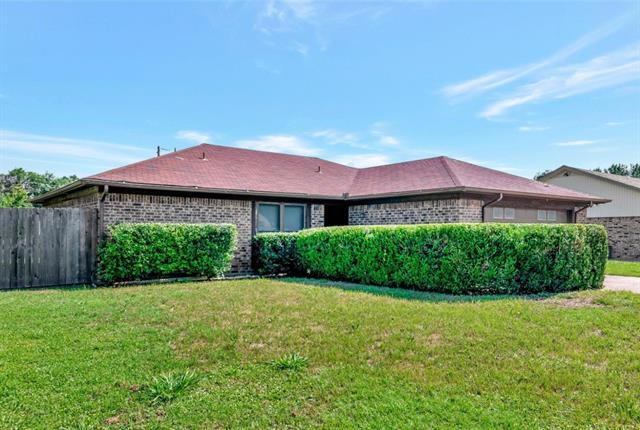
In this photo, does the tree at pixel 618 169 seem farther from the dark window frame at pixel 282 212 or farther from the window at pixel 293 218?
the window at pixel 293 218

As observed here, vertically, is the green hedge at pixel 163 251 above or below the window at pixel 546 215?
below

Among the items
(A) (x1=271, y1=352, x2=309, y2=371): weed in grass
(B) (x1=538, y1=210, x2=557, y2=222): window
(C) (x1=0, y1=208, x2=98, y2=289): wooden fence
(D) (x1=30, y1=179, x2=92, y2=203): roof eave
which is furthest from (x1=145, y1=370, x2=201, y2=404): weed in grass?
(B) (x1=538, y1=210, x2=557, y2=222): window

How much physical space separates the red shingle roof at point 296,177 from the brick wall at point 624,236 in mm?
8593

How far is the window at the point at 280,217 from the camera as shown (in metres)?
14.4

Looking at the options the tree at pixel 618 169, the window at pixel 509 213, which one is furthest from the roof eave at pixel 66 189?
the tree at pixel 618 169

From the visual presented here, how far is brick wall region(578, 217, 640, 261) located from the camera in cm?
2202

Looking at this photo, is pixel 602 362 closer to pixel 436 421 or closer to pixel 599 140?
pixel 436 421

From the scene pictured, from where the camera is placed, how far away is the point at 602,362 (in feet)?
15.4

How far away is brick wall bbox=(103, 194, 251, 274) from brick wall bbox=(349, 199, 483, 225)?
455 cm

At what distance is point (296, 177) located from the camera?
1652 centimetres

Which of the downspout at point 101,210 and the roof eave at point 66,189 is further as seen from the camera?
the roof eave at point 66,189

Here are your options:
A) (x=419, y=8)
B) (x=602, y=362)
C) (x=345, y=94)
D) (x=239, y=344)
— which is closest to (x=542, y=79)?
(x=419, y=8)

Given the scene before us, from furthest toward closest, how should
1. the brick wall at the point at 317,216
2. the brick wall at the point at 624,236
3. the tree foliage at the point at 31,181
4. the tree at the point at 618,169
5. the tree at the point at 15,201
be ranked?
the tree at the point at 618,169 → the tree foliage at the point at 31,181 → the tree at the point at 15,201 → the brick wall at the point at 624,236 → the brick wall at the point at 317,216

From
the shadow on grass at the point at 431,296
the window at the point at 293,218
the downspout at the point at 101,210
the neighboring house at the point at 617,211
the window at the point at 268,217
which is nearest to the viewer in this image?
the shadow on grass at the point at 431,296
